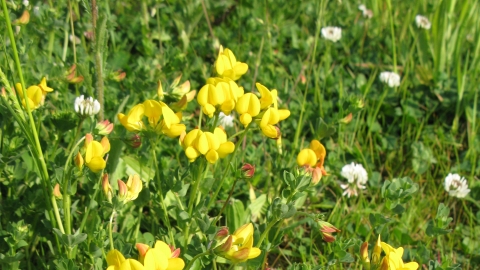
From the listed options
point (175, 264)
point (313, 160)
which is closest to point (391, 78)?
point (313, 160)

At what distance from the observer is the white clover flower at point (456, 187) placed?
2645 mm

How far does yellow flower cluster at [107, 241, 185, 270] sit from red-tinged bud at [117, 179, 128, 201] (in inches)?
8.8

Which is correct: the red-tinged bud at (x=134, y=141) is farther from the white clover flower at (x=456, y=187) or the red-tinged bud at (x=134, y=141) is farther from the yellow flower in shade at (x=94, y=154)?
the white clover flower at (x=456, y=187)

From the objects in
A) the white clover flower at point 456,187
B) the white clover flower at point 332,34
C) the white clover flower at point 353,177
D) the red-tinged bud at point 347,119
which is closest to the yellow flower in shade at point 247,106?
the red-tinged bud at point 347,119

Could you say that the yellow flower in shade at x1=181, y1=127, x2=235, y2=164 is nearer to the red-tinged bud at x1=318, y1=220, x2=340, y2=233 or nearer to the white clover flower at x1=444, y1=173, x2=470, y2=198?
the red-tinged bud at x1=318, y1=220, x2=340, y2=233

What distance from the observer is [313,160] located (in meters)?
1.97

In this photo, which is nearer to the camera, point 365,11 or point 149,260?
point 149,260

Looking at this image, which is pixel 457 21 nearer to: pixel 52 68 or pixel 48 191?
pixel 52 68

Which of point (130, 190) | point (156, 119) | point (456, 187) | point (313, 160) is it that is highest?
point (156, 119)

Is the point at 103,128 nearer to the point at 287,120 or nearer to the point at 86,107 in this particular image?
the point at 86,107

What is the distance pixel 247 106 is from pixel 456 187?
1288 mm

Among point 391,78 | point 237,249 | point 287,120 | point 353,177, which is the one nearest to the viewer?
point 237,249

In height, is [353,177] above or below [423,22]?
below

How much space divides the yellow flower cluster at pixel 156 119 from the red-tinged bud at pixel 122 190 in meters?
0.18
